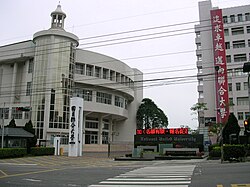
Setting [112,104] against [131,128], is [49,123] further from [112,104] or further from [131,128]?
[131,128]

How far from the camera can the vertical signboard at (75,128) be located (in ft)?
122

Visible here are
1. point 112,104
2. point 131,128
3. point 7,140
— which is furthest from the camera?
point 131,128

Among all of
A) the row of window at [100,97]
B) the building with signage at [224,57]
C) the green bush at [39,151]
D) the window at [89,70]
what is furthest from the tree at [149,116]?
the green bush at [39,151]

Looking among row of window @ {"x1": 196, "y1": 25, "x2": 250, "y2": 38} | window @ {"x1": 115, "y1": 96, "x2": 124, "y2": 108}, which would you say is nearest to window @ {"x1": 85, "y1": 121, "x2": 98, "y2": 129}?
window @ {"x1": 115, "y1": 96, "x2": 124, "y2": 108}

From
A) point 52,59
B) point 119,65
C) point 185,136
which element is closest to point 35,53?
point 52,59

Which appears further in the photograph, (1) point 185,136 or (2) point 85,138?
(2) point 85,138

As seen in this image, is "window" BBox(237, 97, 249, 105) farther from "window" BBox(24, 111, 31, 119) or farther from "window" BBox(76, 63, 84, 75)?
"window" BBox(24, 111, 31, 119)

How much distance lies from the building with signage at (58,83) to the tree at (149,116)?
11.6 meters

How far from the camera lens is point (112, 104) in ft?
202

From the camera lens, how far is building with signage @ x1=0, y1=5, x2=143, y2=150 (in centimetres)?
4850

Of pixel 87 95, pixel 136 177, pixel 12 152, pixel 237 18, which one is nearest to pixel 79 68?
pixel 87 95

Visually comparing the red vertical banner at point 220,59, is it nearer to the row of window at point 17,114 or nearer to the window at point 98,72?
the window at point 98,72

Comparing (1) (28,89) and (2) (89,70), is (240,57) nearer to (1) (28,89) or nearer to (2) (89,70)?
(2) (89,70)

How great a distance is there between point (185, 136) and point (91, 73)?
2373 centimetres
